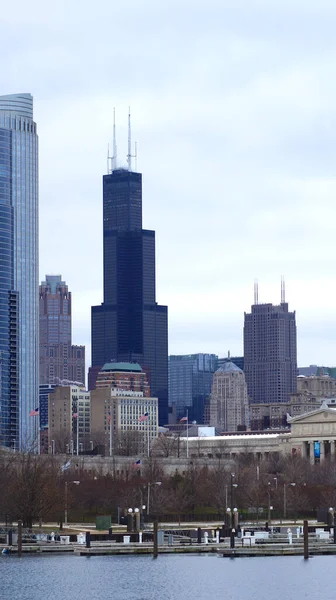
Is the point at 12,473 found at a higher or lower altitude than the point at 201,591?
higher

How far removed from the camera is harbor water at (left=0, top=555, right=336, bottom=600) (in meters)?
117

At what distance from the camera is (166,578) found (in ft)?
413

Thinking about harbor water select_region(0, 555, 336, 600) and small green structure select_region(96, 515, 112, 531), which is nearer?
harbor water select_region(0, 555, 336, 600)

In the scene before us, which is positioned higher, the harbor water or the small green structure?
the small green structure

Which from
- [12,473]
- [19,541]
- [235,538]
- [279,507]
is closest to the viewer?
[19,541]

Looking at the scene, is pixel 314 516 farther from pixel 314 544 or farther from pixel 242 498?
pixel 314 544

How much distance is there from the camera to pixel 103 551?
5517 inches

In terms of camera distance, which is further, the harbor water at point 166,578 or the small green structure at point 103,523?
the small green structure at point 103,523

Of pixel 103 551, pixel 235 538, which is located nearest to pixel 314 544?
pixel 235 538

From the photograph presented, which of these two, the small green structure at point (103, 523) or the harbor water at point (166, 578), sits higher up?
the small green structure at point (103, 523)

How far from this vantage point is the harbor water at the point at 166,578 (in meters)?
117

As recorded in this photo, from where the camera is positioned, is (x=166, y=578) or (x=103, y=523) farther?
(x=103, y=523)

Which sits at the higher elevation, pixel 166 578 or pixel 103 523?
pixel 103 523

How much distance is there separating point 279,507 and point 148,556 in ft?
170
